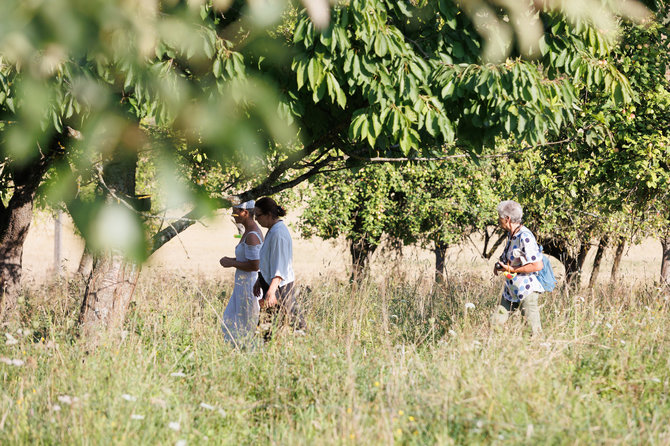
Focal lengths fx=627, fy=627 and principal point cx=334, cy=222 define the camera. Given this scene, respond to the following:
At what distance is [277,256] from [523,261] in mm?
2204

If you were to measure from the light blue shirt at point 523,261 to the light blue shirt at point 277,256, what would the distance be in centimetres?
201

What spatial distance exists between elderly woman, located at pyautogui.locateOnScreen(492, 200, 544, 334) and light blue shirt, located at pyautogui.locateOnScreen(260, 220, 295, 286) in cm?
187

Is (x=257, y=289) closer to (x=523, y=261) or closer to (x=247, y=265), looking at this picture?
(x=247, y=265)

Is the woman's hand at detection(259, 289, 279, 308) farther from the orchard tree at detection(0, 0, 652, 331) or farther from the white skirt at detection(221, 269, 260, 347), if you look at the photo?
the orchard tree at detection(0, 0, 652, 331)

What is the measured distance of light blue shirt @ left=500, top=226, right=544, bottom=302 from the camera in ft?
18.3

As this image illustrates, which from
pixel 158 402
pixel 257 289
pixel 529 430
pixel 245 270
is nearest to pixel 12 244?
pixel 245 270

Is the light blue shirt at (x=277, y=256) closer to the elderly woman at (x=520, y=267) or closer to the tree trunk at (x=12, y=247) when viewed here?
the elderly woman at (x=520, y=267)

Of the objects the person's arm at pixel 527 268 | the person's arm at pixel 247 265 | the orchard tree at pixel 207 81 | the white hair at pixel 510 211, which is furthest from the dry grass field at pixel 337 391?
the orchard tree at pixel 207 81

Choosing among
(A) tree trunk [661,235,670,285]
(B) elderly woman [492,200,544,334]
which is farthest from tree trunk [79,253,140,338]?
(A) tree trunk [661,235,670,285]

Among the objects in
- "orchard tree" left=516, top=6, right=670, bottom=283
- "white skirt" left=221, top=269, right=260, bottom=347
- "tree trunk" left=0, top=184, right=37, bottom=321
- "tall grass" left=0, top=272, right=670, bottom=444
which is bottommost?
"tall grass" left=0, top=272, right=670, bottom=444

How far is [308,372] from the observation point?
14.0 feet

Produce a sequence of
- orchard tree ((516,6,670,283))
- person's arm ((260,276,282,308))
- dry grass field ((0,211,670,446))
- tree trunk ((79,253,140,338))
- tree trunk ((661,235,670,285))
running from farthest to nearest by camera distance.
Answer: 1. tree trunk ((661,235,670,285))
2. orchard tree ((516,6,670,283))
3. person's arm ((260,276,282,308))
4. tree trunk ((79,253,140,338))
5. dry grass field ((0,211,670,446))

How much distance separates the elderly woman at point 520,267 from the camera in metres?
5.57

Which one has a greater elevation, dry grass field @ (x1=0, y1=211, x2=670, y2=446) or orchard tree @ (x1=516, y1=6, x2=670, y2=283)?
orchard tree @ (x1=516, y1=6, x2=670, y2=283)
